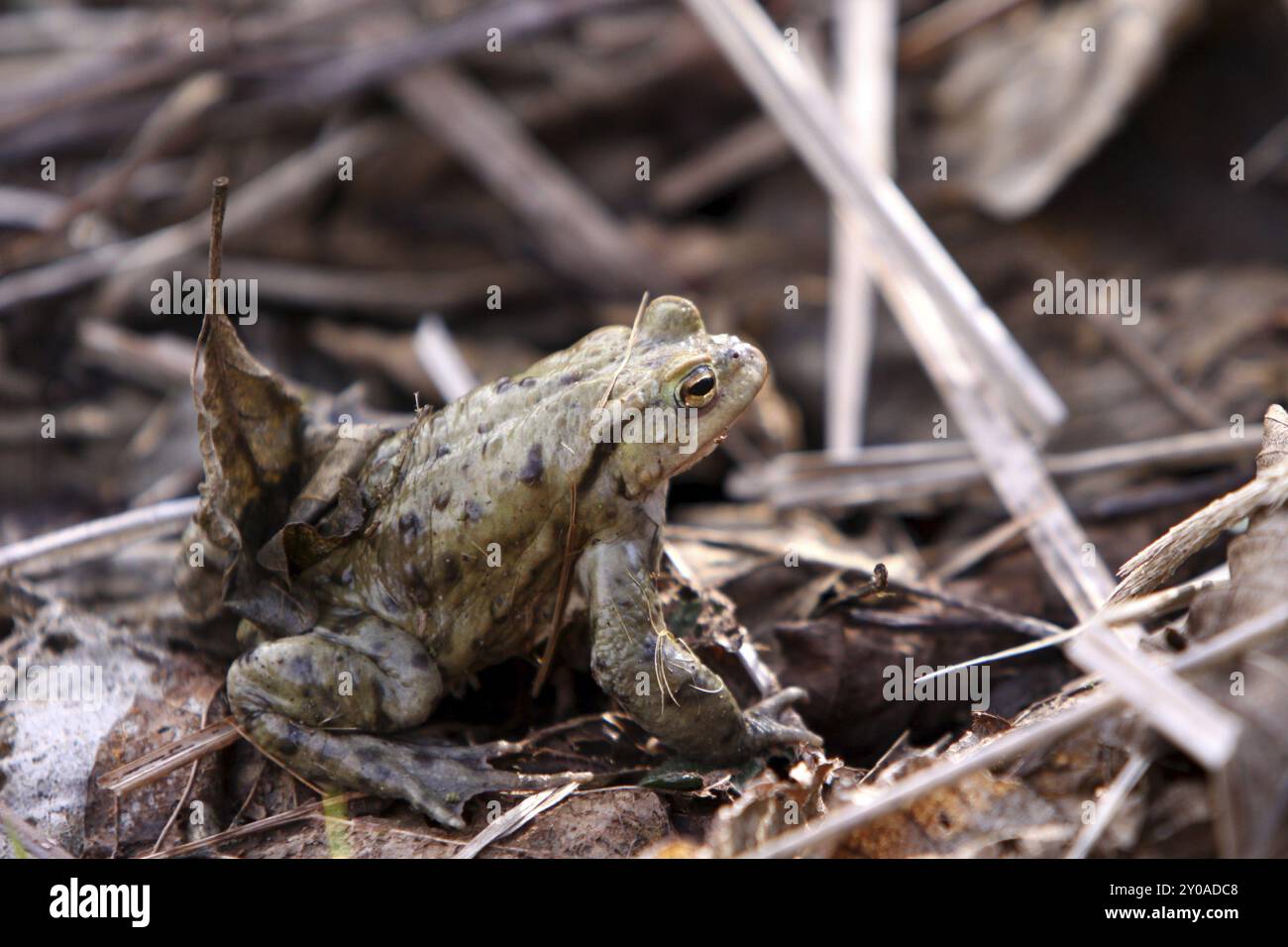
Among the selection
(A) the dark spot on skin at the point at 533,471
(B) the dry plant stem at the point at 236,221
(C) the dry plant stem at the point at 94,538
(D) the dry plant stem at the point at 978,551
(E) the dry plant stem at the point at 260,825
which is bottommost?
(E) the dry plant stem at the point at 260,825

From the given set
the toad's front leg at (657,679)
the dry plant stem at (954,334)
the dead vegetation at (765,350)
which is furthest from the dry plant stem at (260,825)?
the dry plant stem at (954,334)

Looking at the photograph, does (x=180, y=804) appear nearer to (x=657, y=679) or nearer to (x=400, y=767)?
(x=400, y=767)

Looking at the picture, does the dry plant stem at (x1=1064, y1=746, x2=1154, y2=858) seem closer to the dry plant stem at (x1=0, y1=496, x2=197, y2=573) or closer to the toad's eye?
the toad's eye

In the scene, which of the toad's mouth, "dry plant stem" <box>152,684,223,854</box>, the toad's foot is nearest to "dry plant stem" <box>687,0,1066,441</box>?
the toad's mouth

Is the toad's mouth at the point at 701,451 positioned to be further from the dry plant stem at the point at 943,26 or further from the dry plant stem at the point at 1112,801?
the dry plant stem at the point at 943,26

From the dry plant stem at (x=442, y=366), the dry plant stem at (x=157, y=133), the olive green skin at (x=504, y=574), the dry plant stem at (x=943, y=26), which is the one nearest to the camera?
the olive green skin at (x=504, y=574)
